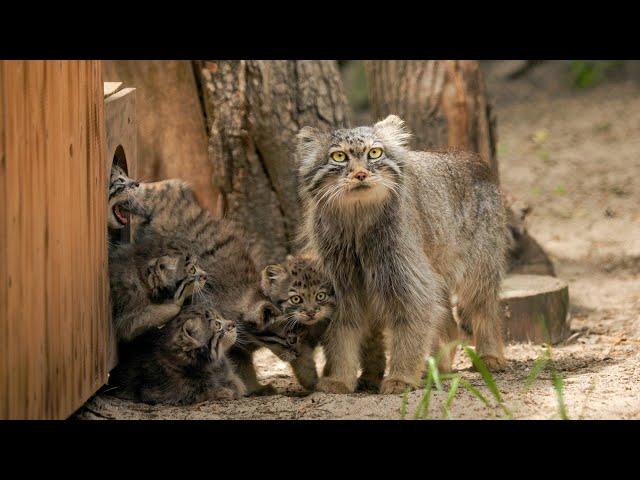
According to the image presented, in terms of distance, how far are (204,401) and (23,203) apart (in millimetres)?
2063

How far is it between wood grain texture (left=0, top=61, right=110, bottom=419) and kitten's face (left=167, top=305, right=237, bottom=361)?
0.43 meters

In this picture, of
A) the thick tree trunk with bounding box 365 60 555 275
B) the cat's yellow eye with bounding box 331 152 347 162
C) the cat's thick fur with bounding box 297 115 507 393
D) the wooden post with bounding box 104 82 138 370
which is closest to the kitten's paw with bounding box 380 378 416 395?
the cat's thick fur with bounding box 297 115 507 393

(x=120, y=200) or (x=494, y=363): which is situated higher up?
(x=120, y=200)

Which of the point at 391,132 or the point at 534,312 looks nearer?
the point at 391,132

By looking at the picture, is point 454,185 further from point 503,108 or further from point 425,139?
point 503,108

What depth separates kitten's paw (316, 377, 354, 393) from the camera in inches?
225

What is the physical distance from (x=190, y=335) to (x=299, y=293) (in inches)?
31.4

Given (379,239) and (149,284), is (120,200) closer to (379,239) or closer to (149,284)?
(149,284)

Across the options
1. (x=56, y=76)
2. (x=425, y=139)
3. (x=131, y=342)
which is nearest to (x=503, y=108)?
(x=425, y=139)

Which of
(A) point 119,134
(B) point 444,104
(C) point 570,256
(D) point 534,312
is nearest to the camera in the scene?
(A) point 119,134

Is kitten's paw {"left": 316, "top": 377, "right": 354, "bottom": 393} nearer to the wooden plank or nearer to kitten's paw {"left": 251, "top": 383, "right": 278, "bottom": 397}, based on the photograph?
kitten's paw {"left": 251, "top": 383, "right": 278, "bottom": 397}

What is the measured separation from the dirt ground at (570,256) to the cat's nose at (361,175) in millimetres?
1254

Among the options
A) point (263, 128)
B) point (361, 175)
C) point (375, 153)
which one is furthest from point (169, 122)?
point (361, 175)

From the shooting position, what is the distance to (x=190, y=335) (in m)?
5.33
